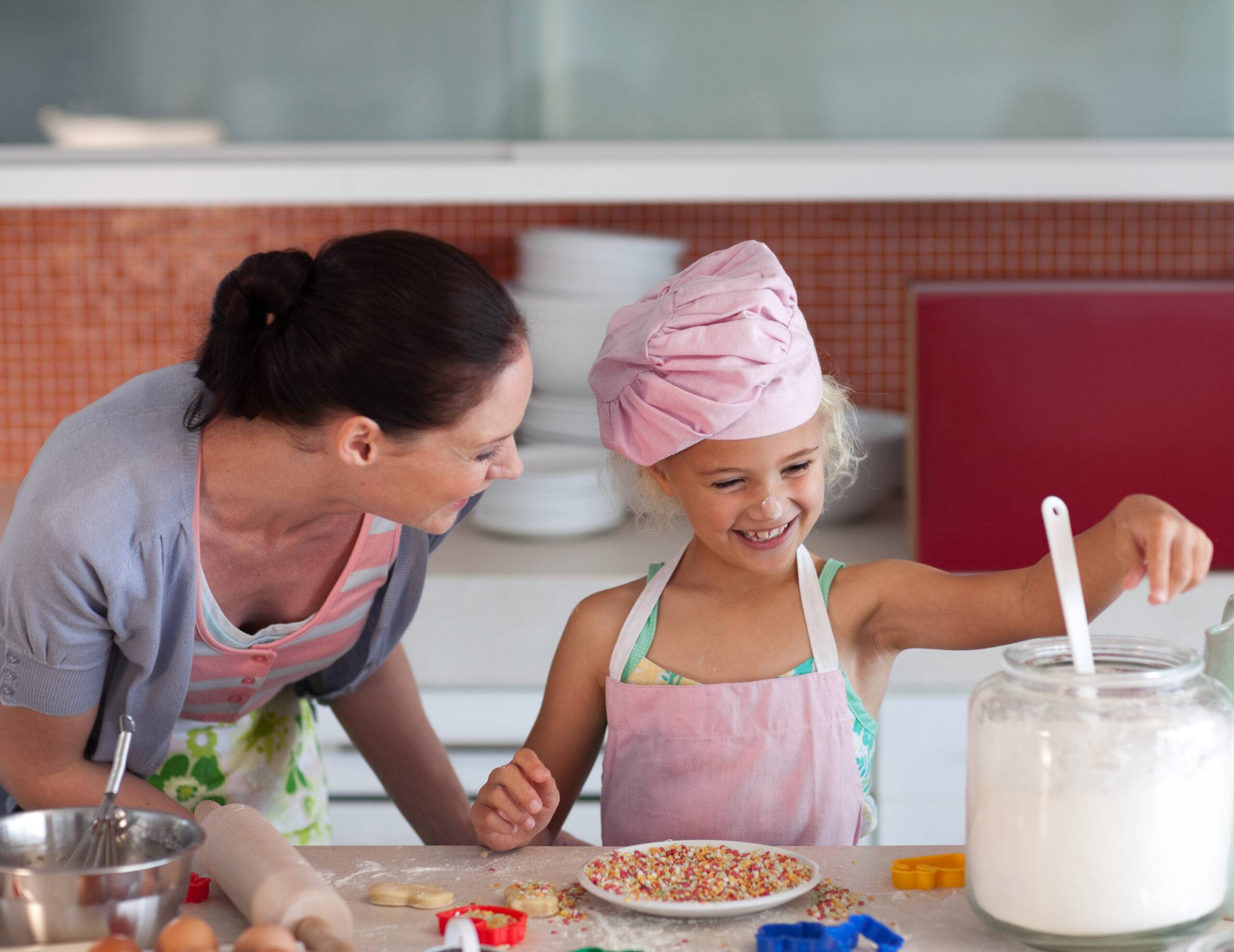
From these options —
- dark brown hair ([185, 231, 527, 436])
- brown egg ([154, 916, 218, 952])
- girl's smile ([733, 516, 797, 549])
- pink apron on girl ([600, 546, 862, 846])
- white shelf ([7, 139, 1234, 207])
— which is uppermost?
white shelf ([7, 139, 1234, 207])

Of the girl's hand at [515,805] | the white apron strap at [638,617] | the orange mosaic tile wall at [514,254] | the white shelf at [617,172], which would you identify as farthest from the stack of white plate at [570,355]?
the girl's hand at [515,805]

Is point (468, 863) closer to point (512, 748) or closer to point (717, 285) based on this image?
point (717, 285)

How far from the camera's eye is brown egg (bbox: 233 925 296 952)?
755 mm

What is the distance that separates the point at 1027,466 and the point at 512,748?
2.89 feet

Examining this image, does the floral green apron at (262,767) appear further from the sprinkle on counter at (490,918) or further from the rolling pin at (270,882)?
the sprinkle on counter at (490,918)

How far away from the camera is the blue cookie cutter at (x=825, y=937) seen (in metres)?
0.81

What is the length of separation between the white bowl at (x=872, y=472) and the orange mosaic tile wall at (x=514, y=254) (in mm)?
214

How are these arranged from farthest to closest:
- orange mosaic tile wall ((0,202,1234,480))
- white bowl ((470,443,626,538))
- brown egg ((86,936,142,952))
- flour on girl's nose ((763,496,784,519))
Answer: orange mosaic tile wall ((0,202,1234,480))
white bowl ((470,443,626,538))
flour on girl's nose ((763,496,784,519))
brown egg ((86,936,142,952))

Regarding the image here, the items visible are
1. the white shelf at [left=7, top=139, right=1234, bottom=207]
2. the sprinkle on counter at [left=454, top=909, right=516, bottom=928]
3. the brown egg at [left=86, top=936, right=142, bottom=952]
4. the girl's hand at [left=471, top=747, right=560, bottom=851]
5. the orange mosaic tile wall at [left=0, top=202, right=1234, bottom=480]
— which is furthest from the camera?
the orange mosaic tile wall at [left=0, top=202, right=1234, bottom=480]

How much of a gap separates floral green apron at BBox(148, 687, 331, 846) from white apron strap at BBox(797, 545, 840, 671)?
56 centimetres

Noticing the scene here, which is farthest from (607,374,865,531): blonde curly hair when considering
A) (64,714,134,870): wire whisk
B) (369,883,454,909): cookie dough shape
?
(64,714,134,870): wire whisk

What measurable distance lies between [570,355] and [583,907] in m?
1.34

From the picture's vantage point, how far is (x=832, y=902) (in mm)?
903

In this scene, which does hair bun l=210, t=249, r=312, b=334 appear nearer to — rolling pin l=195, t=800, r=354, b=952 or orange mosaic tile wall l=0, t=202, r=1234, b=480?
rolling pin l=195, t=800, r=354, b=952
